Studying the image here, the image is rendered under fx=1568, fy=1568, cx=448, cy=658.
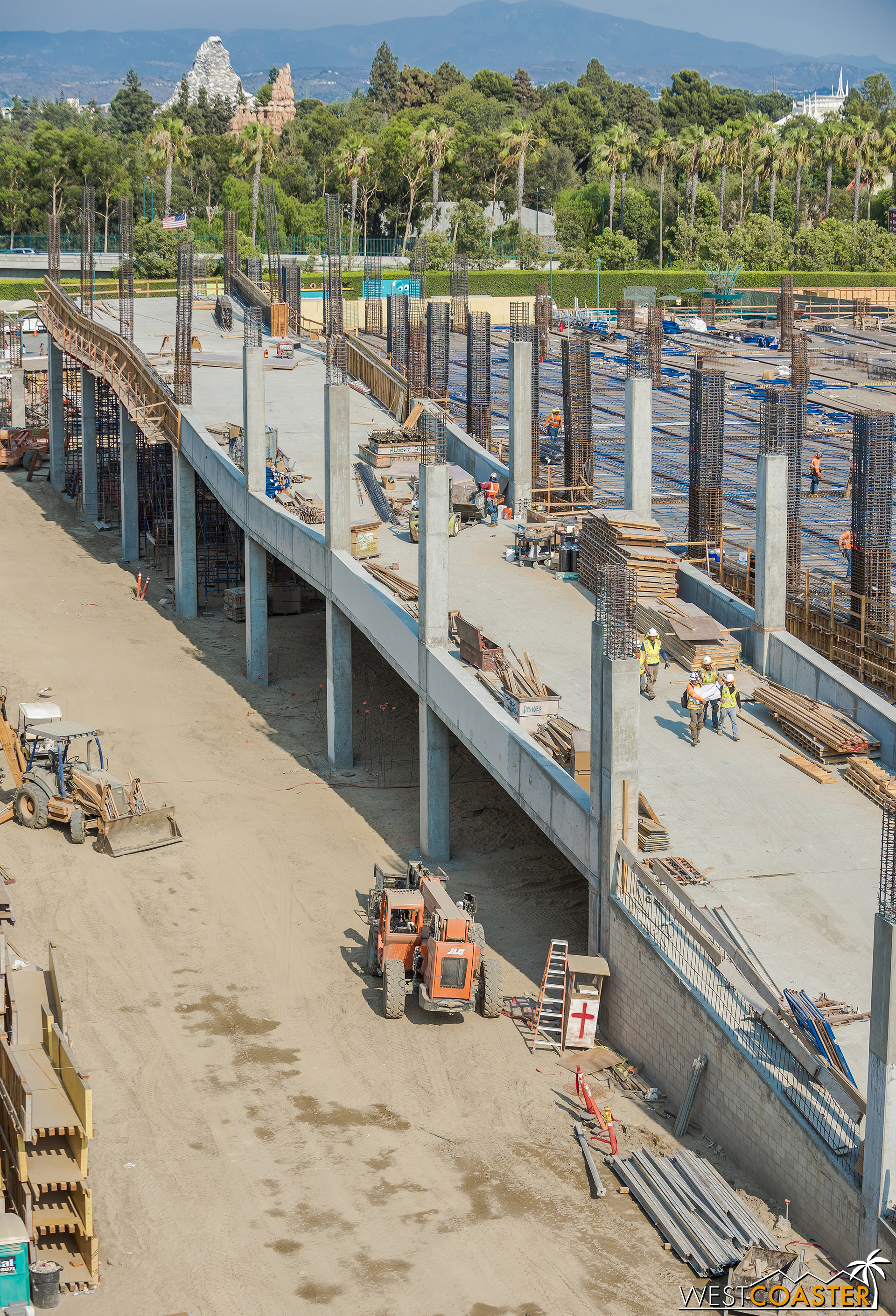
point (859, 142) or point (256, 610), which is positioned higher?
point (859, 142)

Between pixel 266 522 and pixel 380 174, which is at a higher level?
pixel 380 174

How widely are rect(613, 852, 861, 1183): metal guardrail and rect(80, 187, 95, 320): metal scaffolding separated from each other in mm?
39777

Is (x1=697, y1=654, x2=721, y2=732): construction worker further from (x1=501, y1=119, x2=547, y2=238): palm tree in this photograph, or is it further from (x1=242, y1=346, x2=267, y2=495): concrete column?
(x1=501, y1=119, x2=547, y2=238): palm tree

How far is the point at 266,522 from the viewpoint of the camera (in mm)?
36844

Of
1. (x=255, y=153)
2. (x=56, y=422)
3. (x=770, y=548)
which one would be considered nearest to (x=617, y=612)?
(x=770, y=548)

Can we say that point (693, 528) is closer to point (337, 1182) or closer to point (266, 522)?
point (266, 522)

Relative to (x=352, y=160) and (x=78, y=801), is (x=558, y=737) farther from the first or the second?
(x=352, y=160)

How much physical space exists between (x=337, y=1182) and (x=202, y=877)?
9736 mm

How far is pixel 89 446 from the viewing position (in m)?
54.5

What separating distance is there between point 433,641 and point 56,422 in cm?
3556

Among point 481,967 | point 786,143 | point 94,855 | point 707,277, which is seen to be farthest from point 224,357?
point 786,143

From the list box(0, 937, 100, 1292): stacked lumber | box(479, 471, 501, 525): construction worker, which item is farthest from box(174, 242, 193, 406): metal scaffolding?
box(0, 937, 100, 1292): stacked lumber

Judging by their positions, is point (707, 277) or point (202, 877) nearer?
point (202, 877)

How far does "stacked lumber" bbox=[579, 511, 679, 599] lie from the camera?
31547mm
